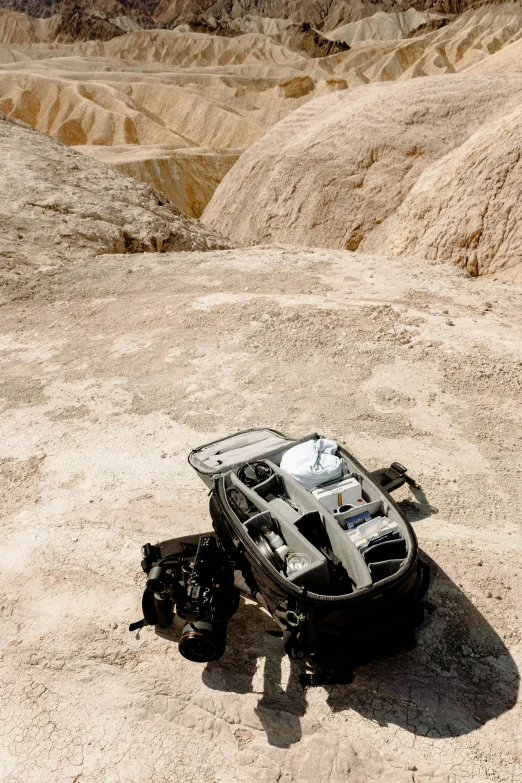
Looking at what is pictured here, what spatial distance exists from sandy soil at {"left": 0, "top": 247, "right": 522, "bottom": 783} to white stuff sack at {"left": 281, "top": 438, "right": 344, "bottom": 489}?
126 cm

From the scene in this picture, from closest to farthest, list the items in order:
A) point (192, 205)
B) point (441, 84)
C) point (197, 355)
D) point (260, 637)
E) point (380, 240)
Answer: point (260, 637)
point (197, 355)
point (380, 240)
point (441, 84)
point (192, 205)

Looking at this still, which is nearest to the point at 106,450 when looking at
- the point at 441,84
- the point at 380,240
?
the point at 380,240

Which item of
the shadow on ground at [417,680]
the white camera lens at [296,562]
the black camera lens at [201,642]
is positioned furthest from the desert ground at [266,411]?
the white camera lens at [296,562]

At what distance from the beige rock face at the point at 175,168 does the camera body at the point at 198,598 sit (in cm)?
3266

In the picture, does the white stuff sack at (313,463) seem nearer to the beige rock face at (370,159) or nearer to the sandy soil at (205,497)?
the sandy soil at (205,497)

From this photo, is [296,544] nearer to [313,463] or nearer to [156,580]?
[313,463]

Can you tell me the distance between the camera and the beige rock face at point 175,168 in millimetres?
35531

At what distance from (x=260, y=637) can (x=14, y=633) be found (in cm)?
217

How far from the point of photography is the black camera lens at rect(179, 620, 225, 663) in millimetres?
4207

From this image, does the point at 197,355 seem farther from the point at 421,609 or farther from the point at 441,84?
the point at 441,84

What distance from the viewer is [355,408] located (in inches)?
306

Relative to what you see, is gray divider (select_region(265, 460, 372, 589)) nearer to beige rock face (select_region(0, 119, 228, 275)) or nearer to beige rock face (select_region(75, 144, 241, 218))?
beige rock face (select_region(0, 119, 228, 275))

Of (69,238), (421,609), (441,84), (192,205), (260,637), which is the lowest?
(192,205)

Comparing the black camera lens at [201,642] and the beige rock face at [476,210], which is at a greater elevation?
the beige rock face at [476,210]
